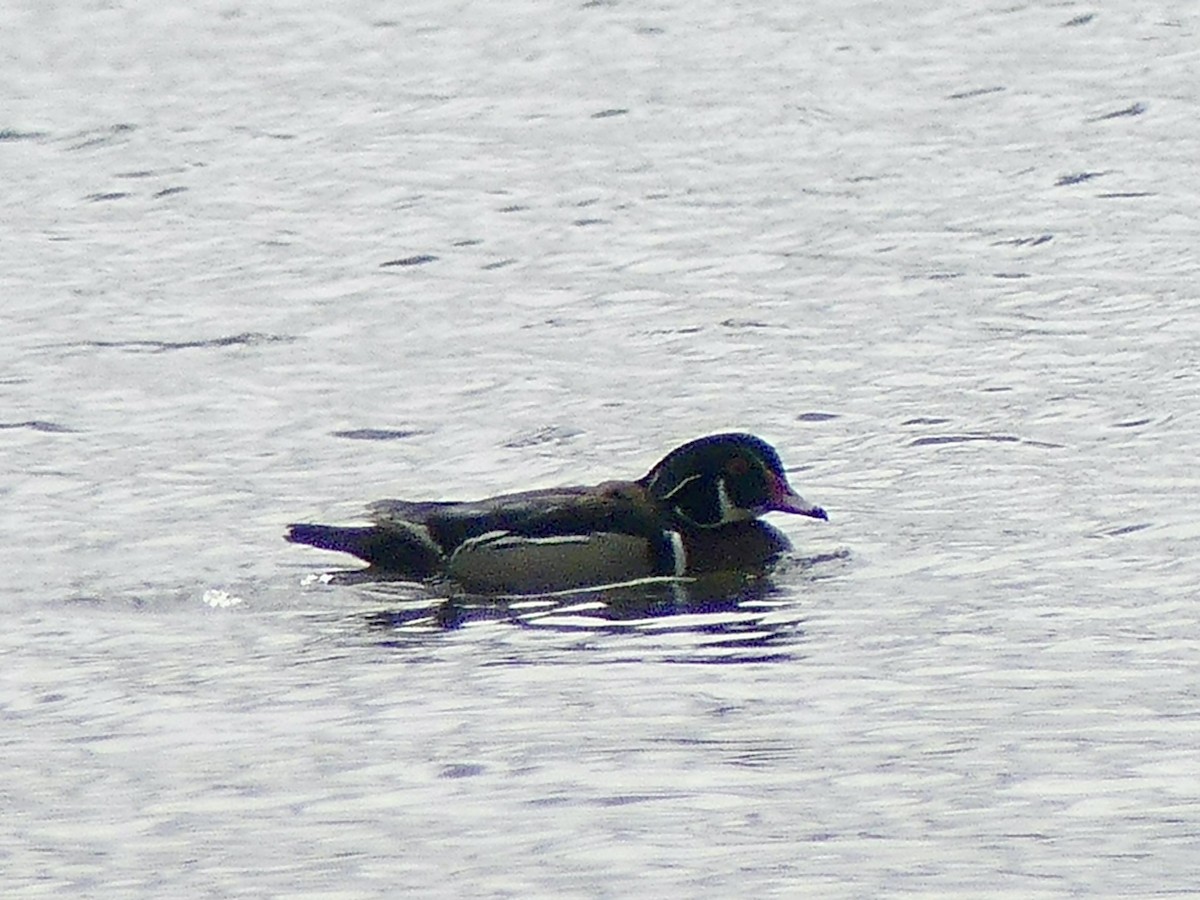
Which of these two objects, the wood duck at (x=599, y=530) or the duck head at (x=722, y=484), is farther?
the duck head at (x=722, y=484)

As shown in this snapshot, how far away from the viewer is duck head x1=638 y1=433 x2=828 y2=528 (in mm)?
13352

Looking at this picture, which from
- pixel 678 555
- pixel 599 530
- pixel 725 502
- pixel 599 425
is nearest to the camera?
pixel 599 530

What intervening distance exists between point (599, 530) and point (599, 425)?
2215 millimetres

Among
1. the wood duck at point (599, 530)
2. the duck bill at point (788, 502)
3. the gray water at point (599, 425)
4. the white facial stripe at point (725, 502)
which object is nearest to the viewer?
the gray water at point (599, 425)

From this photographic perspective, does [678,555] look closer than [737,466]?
Yes

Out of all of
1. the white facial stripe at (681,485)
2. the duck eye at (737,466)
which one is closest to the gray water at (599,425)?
the duck eye at (737,466)

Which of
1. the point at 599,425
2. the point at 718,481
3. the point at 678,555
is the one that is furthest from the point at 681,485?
the point at 599,425

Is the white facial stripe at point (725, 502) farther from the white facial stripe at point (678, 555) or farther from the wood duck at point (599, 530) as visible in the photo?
the white facial stripe at point (678, 555)

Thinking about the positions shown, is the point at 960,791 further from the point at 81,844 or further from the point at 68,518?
the point at 68,518

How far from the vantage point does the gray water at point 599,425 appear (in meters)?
9.55

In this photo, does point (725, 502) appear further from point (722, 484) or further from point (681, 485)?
point (681, 485)

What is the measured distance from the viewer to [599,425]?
15273 mm

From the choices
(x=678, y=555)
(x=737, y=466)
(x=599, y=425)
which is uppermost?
(x=737, y=466)

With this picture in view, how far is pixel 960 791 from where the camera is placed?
379 inches
